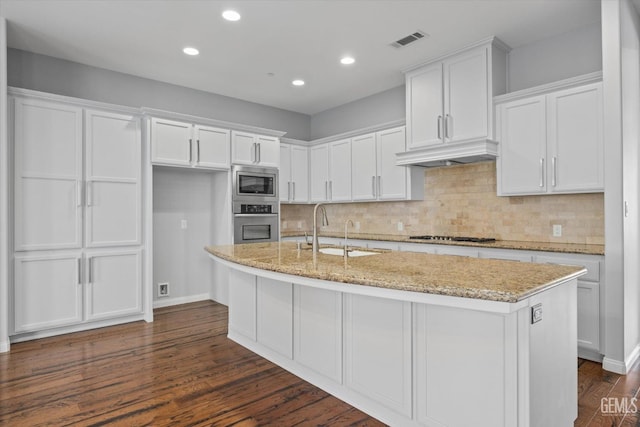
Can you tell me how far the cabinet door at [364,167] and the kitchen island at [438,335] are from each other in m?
2.74

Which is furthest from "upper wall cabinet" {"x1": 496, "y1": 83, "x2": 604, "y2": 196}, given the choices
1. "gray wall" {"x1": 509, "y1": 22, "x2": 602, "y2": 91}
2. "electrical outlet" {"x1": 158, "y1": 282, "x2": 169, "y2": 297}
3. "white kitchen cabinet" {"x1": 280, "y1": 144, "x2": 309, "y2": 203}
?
"electrical outlet" {"x1": 158, "y1": 282, "x2": 169, "y2": 297}

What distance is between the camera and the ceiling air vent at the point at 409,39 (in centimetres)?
363

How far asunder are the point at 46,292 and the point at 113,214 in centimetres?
97

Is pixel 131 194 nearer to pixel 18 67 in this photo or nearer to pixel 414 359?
pixel 18 67

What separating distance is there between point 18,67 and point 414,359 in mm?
4728

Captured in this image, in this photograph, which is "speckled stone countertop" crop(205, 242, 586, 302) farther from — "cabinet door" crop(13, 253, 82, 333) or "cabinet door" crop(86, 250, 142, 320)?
Result: "cabinet door" crop(13, 253, 82, 333)

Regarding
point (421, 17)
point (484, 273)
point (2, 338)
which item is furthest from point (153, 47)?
point (484, 273)

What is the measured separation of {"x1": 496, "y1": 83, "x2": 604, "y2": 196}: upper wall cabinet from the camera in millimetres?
3225

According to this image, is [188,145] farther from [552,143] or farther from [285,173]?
[552,143]

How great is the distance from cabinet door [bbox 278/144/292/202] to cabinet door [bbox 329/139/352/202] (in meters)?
0.64

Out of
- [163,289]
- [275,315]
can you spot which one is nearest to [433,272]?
[275,315]

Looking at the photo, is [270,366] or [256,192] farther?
[256,192]

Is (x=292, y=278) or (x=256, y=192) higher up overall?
(x=256, y=192)

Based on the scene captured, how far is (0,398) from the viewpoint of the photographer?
252cm
